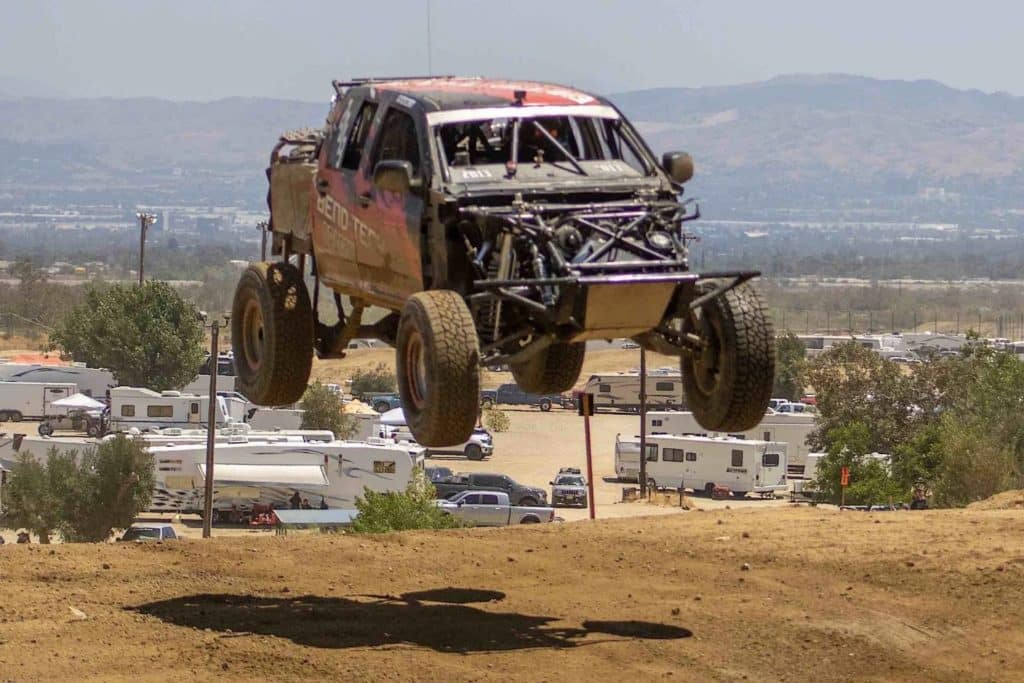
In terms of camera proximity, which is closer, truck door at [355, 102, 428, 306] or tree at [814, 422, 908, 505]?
truck door at [355, 102, 428, 306]

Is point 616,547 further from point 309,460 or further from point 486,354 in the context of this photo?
point 309,460

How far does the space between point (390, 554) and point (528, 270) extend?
539 centimetres

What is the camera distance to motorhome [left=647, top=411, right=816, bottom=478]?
64.0 meters

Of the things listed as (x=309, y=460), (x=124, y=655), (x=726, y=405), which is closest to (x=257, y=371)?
(x=124, y=655)

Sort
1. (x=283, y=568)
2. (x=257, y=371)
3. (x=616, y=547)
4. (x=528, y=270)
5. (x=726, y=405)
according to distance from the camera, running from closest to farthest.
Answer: (x=528, y=270)
(x=726, y=405)
(x=257, y=371)
(x=283, y=568)
(x=616, y=547)

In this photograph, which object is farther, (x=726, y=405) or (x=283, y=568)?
(x=283, y=568)

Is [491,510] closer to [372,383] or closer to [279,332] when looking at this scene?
[279,332]

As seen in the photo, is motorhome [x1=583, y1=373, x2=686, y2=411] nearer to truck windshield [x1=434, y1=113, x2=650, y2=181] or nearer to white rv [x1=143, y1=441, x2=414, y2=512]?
white rv [x1=143, y1=441, x2=414, y2=512]

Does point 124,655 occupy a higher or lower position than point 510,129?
lower

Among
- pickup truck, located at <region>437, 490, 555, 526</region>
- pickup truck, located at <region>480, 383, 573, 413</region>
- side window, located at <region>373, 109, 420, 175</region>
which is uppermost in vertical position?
side window, located at <region>373, 109, 420, 175</region>

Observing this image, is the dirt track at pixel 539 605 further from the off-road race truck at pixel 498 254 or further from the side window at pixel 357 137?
the side window at pixel 357 137

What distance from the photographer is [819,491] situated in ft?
171

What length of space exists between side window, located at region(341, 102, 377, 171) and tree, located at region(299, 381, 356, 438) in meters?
58.1

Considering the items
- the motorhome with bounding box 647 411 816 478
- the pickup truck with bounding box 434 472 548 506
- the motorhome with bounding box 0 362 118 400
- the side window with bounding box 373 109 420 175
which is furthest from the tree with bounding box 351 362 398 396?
the side window with bounding box 373 109 420 175
